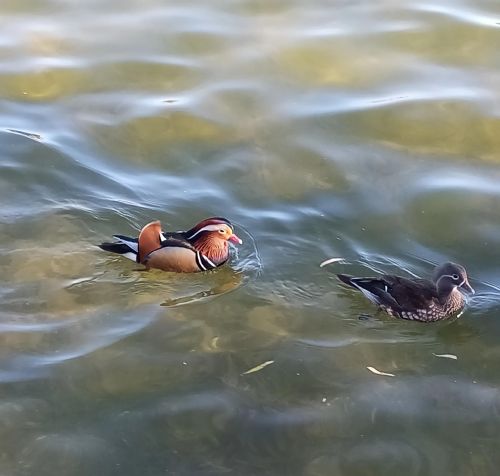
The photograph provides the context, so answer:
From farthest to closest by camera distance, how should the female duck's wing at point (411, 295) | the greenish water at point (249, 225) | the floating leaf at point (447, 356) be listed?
1. the female duck's wing at point (411, 295)
2. the floating leaf at point (447, 356)
3. the greenish water at point (249, 225)

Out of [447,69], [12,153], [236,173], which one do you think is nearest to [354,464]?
[236,173]

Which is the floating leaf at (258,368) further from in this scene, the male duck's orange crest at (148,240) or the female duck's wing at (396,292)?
the male duck's orange crest at (148,240)

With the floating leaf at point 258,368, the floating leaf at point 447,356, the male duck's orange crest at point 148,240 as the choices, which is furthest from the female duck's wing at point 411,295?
the male duck's orange crest at point 148,240

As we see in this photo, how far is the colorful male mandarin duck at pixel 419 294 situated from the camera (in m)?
6.88

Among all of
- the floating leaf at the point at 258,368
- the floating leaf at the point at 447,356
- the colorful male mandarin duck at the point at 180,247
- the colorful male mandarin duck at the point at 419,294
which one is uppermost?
the colorful male mandarin duck at the point at 180,247

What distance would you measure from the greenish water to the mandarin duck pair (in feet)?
0.41

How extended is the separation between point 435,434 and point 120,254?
3.02 m

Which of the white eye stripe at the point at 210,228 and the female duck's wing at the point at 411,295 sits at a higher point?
the white eye stripe at the point at 210,228

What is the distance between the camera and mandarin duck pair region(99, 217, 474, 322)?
689 cm

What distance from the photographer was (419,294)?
6.89 m

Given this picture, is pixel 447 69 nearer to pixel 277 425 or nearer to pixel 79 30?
pixel 79 30

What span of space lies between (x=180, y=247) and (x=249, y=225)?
0.90 metres

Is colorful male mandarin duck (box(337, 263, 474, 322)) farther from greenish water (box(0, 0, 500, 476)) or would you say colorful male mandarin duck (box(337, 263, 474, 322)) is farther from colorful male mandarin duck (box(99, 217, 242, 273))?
colorful male mandarin duck (box(99, 217, 242, 273))

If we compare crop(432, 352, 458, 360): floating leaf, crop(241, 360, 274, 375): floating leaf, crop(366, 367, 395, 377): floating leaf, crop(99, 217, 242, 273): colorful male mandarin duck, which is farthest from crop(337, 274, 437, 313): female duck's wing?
crop(99, 217, 242, 273): colorful male mandarin duck
